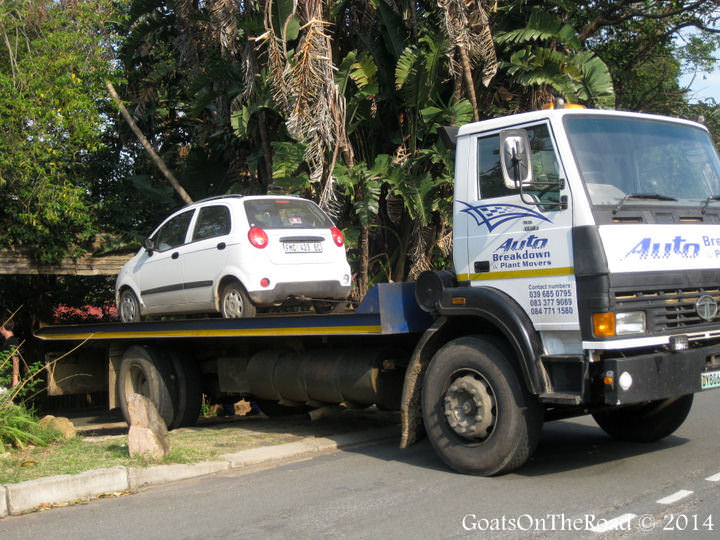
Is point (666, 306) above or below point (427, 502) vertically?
above

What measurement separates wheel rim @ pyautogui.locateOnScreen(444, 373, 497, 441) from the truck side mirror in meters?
1.57

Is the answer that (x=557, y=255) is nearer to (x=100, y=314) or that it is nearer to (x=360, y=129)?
(x=360, y=129)

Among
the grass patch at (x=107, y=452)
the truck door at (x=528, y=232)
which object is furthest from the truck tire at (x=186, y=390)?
the truck door at (x=528, y=232)

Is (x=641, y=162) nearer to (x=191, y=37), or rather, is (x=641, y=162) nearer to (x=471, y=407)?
(x=471, y=407)

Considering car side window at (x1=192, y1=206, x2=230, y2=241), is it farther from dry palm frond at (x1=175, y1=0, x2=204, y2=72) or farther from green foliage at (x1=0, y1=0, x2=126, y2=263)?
dry palm frond at (x1=175, y1=0, x2=204, y2=72)

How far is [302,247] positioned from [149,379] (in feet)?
8.75

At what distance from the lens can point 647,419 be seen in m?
7.30

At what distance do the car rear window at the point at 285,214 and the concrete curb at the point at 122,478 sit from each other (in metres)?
2.55

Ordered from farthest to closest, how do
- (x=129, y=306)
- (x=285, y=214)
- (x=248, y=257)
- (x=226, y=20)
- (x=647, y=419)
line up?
(x=226, y=20) → (x=129, y=306) → (x=285, y=214) → (x=248, y=257) → (x=647, y=419)

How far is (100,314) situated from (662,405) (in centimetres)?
1510

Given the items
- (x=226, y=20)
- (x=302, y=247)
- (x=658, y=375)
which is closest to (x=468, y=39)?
(x=226, y=20)

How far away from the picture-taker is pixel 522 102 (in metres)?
14.5

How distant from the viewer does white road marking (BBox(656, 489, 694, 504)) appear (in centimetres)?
522

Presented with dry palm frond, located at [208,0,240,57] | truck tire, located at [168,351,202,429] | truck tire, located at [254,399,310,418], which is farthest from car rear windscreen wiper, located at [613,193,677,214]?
dry palm frond, located at [208,0,240,57]
